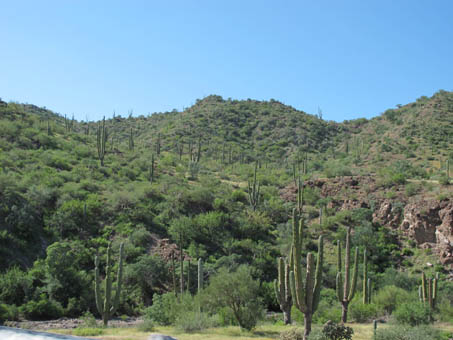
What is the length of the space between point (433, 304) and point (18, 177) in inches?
1138

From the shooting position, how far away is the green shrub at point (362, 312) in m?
20.3

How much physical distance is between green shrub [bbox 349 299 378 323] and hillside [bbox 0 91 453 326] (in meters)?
5.26

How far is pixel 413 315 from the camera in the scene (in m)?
17.7

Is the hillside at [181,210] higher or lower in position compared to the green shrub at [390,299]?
higher

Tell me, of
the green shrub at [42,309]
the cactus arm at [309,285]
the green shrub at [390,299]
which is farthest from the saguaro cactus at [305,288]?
the green shrub at [42,309]

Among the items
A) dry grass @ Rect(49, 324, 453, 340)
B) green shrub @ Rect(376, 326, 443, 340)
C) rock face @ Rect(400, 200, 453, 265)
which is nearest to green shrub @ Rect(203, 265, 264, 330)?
dry grass @ Rect(49, 324, 453, 340)

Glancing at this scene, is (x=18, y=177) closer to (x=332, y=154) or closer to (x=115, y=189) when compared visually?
(x=115, y=189)

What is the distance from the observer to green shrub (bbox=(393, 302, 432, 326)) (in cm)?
1753

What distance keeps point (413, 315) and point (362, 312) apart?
121 inches

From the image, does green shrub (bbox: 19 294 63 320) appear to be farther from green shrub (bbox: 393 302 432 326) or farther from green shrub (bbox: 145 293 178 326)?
green shrub (bbox: 393 302 432 326)

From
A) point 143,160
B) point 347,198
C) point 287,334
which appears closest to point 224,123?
point 143,160

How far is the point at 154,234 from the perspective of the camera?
29828 millimetres

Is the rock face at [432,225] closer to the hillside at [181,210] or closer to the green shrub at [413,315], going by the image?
the hillside at [181,210]

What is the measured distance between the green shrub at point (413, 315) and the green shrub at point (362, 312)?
7.43 feet
